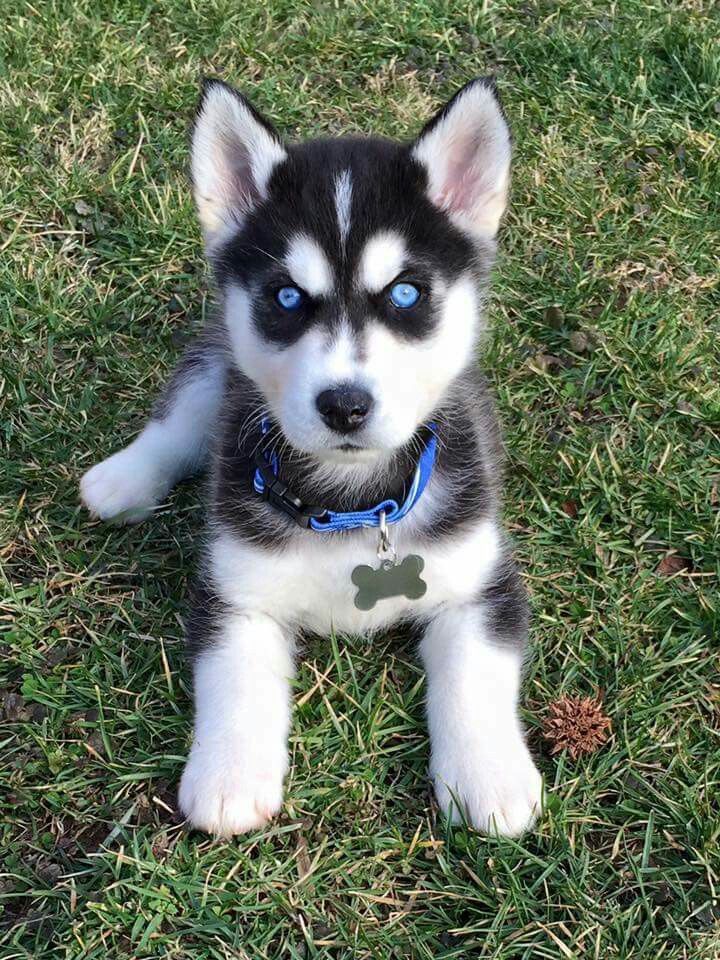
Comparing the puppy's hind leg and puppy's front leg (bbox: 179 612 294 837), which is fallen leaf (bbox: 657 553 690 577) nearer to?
puppy's front leg (bbox: 179 612 294 837)

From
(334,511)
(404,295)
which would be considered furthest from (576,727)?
(404,295)

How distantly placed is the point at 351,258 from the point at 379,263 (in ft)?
0.27

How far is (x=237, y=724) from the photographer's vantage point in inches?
120

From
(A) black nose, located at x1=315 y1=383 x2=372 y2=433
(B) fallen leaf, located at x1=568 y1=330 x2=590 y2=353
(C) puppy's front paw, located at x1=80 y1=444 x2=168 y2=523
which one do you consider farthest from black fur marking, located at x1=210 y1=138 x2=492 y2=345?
(B) fallen leaf, located at x1=568 y1=330 x2=590 y2=353

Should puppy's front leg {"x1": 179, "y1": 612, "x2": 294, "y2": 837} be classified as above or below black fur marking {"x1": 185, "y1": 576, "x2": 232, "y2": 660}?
below

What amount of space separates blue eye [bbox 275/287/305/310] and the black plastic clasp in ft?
2.09

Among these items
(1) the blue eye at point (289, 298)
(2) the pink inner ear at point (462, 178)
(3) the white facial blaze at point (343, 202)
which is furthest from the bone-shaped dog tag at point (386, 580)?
(2) the pink inner ear at point (462, 178)

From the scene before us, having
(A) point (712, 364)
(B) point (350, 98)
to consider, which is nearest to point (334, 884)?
(A) point (712, 364)

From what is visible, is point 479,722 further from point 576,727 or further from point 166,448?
point 166,448

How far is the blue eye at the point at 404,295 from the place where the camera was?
112 inches

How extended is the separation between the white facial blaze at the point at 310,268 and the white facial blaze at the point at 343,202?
8 centimetres

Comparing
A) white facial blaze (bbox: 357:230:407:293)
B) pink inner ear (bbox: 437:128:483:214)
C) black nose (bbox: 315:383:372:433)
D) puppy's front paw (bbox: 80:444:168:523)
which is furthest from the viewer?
puppy's front paw (bbox: 80:444:168:523)

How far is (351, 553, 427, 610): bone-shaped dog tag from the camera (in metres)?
3.18

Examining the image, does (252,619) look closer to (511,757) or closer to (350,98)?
(511,757)
